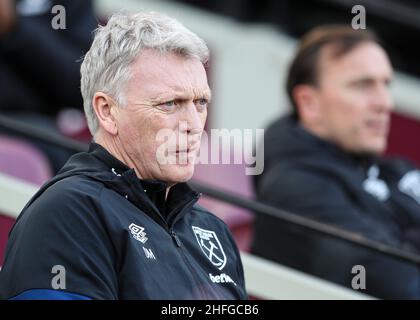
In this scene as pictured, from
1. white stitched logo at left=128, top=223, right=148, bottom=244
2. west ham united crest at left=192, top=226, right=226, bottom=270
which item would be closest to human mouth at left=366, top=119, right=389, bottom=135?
west ham united crest at left=192, top=226, right=226, bottom=270

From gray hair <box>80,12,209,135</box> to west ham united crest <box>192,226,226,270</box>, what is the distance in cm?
39

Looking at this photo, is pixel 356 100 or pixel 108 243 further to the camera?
pixel 356 100

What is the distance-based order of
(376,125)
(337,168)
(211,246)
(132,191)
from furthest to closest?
(376,125), (337,168), (211,246), (132,191)

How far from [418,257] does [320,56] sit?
0.99 metres

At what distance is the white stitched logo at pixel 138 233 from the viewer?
245cm

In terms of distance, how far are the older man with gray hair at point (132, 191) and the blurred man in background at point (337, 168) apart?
138 cm

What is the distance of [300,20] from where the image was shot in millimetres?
6770

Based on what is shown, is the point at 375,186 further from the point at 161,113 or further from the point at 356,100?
the point at 161,113

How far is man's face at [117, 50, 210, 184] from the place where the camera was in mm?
2551

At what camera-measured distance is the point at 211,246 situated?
273 centimetres

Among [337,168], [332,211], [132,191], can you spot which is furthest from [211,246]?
[337,168]

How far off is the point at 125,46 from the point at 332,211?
1.74m

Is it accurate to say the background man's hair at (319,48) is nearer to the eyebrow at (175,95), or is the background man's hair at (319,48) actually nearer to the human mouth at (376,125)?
the human mouth at (376,125)

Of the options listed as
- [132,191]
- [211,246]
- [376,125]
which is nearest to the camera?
[132,191]
